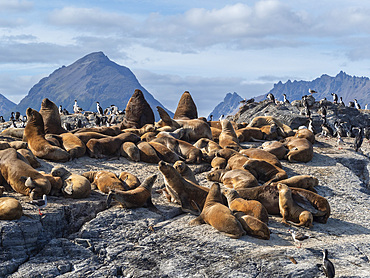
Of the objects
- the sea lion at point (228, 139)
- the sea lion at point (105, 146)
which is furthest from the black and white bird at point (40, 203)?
the sea lion at point (228, 139)

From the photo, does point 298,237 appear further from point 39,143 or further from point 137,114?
point 137,114

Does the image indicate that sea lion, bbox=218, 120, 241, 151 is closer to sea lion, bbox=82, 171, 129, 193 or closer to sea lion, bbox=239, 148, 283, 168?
sea lion, bbox=239, 148, 283, 168

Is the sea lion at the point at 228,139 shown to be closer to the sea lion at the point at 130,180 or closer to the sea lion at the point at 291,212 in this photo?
the sea lion at the point at 291,212

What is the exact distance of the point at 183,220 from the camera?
8.75 metres

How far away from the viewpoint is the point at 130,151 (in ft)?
40.5

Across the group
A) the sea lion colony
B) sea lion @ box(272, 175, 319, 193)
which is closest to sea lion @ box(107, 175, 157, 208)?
the sea lion colony

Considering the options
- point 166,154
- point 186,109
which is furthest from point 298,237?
point 186,109

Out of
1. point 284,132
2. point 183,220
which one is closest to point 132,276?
point 183,220

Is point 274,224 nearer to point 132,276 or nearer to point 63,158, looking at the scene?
point 132,276

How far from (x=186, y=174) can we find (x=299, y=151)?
442cm

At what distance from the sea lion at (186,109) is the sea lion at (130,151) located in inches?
232

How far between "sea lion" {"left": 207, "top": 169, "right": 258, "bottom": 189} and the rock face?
4.09 feet

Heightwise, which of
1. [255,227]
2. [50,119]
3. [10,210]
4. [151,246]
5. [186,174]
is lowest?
[151,246]

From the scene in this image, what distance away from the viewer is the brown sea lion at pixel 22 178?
8664 millimetres
